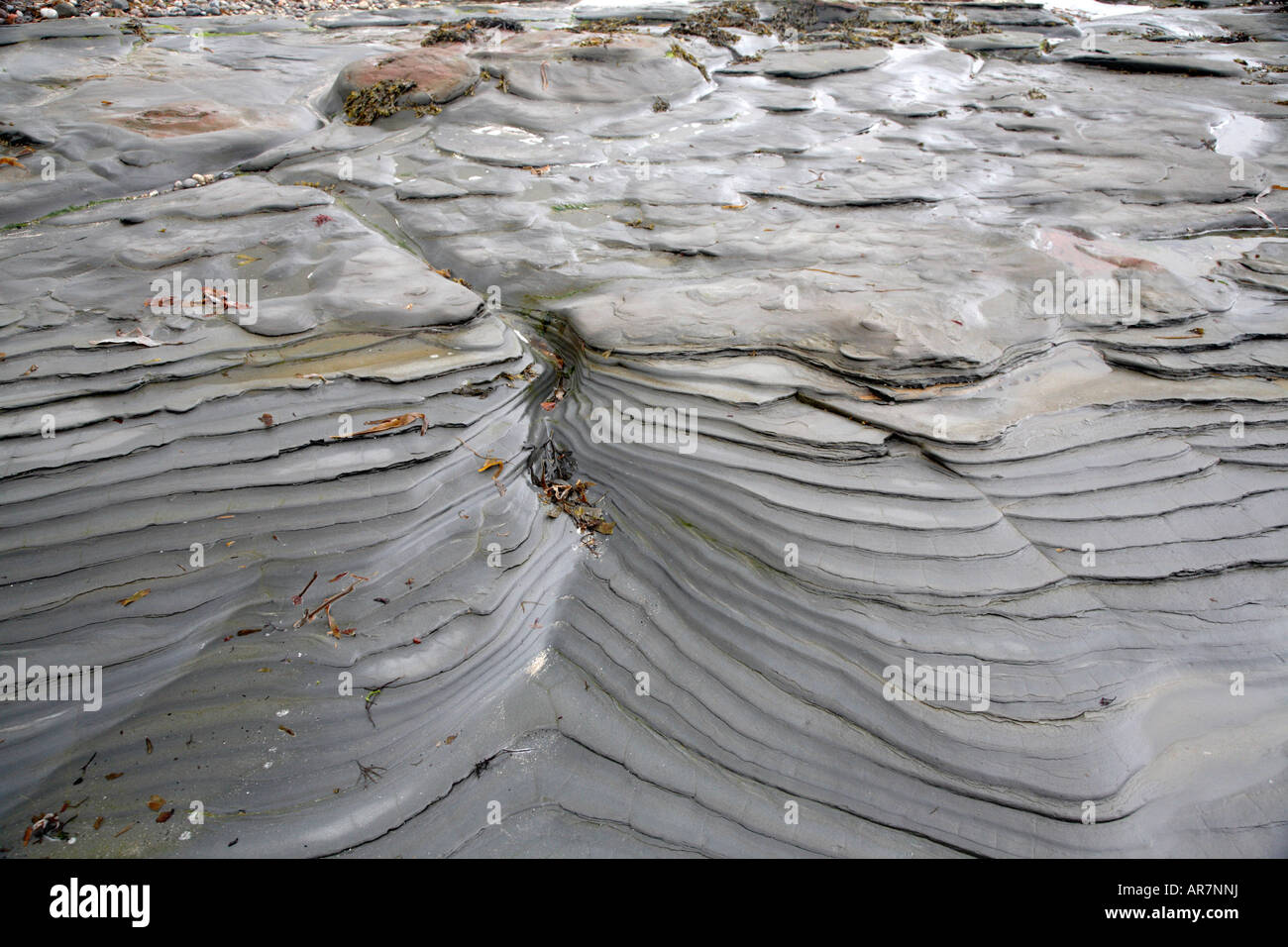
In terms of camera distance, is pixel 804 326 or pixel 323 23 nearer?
pixel 804 326

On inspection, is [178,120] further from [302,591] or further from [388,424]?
[302,591]

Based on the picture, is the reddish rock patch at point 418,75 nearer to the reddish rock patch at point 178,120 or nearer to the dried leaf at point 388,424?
the reddish rock patch at point 178,120

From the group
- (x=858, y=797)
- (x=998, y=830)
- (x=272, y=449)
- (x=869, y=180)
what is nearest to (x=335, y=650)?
(x=272, y=449)

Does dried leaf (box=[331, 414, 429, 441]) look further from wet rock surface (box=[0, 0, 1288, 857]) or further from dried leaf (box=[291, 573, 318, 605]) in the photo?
dried leaf (box=[291, 573, 318, 605])

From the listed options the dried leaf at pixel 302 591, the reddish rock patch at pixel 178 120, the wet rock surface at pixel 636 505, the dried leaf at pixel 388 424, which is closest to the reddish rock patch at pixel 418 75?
the reddish rock patch at pixel 178 120

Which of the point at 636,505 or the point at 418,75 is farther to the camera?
the point at 418,75

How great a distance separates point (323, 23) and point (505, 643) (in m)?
9.68

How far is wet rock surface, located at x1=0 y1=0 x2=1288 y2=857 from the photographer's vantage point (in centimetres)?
254

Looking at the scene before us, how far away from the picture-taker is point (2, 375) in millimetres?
3432

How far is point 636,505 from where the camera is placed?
3.47 m

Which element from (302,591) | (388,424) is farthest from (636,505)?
(302,591)

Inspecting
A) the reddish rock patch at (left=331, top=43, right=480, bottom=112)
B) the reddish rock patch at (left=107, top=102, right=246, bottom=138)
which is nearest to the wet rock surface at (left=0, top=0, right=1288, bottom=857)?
the reddish rock patch at (left=107, top=102, right=246, bottom=138)

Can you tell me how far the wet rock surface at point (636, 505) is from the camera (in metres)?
2.54
